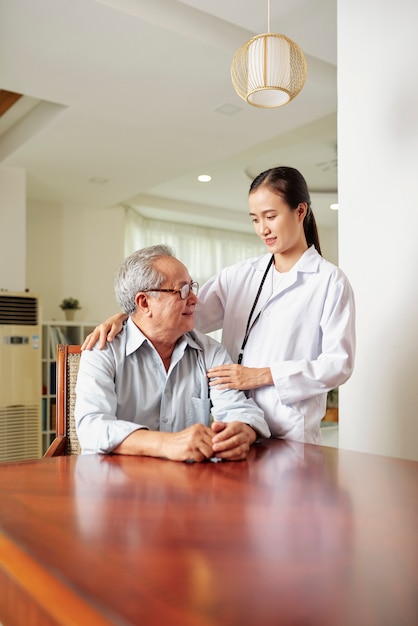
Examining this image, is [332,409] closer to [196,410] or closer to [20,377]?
[20,377]

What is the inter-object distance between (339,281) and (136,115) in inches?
121

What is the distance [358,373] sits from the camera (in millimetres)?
2547

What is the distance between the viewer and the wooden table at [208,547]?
563 millimetres

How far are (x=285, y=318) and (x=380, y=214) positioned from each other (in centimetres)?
89

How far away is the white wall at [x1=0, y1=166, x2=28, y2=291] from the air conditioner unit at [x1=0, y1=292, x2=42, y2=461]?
16.3 inches

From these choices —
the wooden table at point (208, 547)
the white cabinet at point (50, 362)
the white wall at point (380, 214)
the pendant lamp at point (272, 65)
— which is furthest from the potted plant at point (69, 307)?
the wooden table at point (208, 547)

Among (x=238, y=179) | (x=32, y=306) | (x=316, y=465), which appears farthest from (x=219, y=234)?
(x=316, y=465)

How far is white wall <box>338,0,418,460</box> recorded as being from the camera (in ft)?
7.73

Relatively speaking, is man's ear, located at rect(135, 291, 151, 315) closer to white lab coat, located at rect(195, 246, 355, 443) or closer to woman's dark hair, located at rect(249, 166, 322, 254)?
white lab coat, located at rect(195, 246, 355, 443)

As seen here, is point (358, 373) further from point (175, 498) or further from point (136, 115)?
point (136, 115)

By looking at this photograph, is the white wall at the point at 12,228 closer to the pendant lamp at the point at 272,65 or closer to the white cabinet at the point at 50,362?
the white cabinet at the point at 50,362

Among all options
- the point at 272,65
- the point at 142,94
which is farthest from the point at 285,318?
the point at 142,94

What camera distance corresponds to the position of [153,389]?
1670 mm

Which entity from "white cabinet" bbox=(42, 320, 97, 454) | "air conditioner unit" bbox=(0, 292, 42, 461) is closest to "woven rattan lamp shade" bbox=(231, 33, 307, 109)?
"air conditioner unit" bbox=(0, 292, 42, 461)
